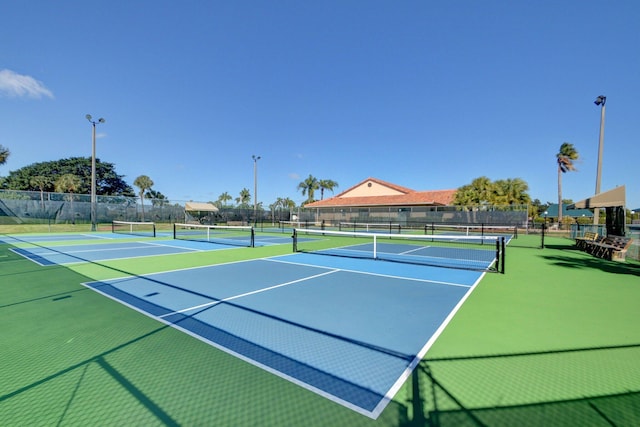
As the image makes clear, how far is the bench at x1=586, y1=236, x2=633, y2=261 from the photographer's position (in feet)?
35.9

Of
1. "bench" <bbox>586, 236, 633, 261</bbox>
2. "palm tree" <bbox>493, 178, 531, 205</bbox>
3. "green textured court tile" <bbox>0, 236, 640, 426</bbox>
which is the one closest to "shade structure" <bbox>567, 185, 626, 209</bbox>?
"bench" <bbox>586, 236, 633, 261</bbox>

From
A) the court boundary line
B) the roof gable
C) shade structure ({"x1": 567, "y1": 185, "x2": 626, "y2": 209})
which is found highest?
the roof gable

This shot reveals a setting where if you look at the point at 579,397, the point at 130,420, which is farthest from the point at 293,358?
the point at 579,397

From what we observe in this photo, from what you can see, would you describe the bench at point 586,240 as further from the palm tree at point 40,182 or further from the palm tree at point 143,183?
the palm tree at point 40,182

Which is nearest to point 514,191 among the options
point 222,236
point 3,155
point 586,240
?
point 586,240

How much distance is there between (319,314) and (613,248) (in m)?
12.5

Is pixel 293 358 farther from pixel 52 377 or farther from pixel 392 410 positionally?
pixel 52 377

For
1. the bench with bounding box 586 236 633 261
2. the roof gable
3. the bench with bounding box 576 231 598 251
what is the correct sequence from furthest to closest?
the roof gable → the bench with bounding box 576 231 598 251 → the bench with bounding box 586 236 633 261

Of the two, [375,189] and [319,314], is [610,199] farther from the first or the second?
[375,189]

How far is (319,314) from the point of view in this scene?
193 inches

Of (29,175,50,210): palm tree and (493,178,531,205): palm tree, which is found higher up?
(29,175,50,210): palm tree

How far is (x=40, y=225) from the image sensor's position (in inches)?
998

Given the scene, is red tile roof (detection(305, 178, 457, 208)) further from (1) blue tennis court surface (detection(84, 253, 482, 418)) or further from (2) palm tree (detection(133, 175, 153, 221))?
(2) palm tree (detection(133, 175, 153, 221))

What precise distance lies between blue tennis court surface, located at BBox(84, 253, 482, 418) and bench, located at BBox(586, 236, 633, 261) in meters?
6.93
